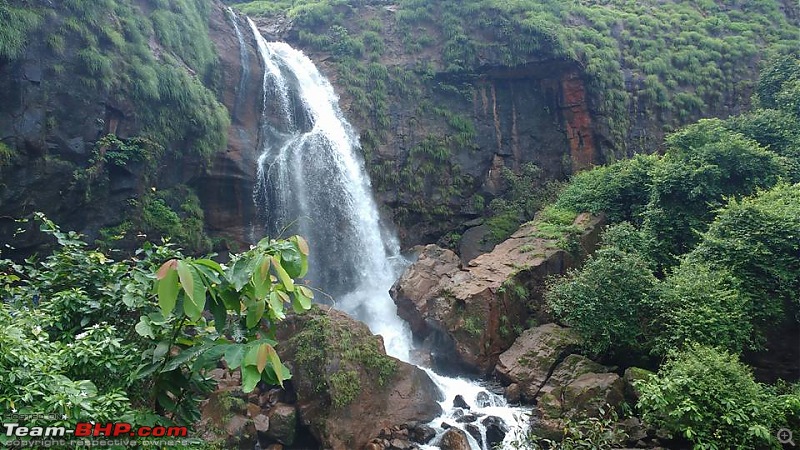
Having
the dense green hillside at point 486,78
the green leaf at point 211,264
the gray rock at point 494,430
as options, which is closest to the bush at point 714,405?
the gray rock at point 494,430

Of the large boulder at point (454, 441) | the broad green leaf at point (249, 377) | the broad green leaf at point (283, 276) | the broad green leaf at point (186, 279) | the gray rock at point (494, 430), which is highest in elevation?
the broad green leaf at point (186, 279)

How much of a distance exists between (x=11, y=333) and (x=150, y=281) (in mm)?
907

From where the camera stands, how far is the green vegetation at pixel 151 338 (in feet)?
9.87

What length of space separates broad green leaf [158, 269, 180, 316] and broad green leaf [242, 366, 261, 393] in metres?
0.53

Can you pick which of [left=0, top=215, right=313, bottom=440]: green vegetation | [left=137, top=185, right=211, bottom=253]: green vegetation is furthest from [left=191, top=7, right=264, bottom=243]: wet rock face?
[left=0, top=215, right=313, bottom=440]: green vegetation

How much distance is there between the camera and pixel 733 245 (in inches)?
400

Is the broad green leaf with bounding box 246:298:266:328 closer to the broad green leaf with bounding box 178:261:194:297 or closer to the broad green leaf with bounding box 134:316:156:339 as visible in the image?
the broad green leaf with bounding box 178:261:194:297

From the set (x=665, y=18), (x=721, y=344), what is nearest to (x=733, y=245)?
(x=721, y=344)

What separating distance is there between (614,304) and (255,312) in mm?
8858

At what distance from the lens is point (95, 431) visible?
10.7ft

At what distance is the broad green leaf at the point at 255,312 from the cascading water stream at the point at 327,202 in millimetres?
11087

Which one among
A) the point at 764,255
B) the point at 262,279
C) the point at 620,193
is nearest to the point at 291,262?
the point at 262,279

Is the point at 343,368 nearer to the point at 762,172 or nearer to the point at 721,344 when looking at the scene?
the point at 721,344

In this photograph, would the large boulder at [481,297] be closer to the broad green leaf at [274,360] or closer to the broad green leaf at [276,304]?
the broad green leaf at [276,304]
